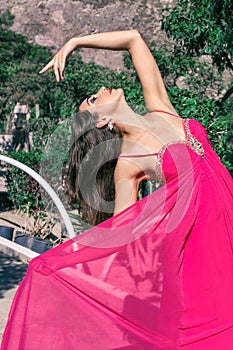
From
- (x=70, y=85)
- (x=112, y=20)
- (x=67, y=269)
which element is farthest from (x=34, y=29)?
(x=67, y=269)

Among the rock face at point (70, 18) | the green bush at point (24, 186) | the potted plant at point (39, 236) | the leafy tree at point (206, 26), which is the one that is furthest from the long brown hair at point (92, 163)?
the rock face at point (70, 18)

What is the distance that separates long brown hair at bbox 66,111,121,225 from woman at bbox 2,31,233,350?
0.17 ft

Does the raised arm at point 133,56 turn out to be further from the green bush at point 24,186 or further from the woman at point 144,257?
the green bush at point 24,186

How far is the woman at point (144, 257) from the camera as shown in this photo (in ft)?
7.68

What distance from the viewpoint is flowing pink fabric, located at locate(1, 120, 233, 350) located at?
234 centimetres

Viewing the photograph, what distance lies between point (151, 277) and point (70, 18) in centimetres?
6405

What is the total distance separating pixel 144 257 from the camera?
2457 millimetres

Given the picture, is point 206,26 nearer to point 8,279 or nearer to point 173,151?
point 8,279

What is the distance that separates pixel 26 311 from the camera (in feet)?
8.09

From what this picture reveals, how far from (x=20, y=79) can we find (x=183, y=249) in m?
Result: 31.8

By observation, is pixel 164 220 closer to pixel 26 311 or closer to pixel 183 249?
pixel 183 249

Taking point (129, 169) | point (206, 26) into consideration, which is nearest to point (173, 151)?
point (129, 169)

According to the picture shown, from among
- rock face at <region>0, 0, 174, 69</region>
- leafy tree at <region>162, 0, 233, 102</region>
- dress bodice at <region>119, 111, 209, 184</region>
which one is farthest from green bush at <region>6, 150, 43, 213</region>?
rock face at <region>0, 0, 174, 69</region>

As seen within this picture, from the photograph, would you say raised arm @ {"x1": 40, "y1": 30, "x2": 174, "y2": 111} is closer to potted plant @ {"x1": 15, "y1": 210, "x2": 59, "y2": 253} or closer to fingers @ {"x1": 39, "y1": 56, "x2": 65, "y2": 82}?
fingers @ {"x1": 39, "y1": 56, "x2": 65, "y2": 82}
